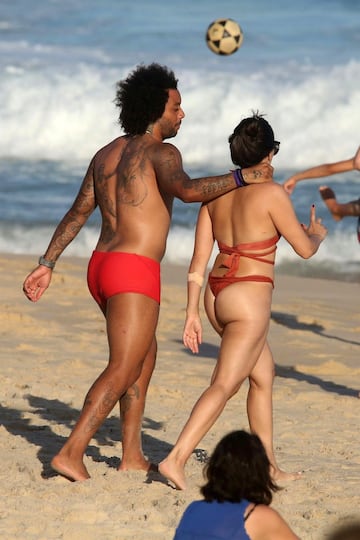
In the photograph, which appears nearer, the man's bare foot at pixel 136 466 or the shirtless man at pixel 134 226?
the shirtless man at pixel 134 226

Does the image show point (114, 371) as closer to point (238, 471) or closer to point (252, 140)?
point (252, 140)

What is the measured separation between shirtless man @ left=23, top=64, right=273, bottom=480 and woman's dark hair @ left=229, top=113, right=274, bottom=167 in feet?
0.24

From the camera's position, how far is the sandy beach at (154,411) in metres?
5.31

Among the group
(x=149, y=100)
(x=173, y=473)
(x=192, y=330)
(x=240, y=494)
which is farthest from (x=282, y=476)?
(x=240, y=494)

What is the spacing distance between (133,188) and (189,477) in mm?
1453

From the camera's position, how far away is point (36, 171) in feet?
107

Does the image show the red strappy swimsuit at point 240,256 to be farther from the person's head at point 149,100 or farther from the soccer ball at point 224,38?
the soccer ball at point 224,38

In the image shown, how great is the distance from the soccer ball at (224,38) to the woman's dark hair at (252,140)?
15594 millimetres

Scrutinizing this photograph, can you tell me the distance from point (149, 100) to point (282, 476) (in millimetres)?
1967

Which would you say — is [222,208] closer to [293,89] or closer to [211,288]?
[211,288]

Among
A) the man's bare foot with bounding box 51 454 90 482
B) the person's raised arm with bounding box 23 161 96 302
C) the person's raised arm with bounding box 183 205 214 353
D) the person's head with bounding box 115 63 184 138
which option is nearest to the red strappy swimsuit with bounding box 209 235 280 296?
the person's raised arm with bounding box 183 205 214 353

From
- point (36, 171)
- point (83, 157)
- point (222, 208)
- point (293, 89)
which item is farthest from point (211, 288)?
point (293, 89)

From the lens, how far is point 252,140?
5.51 metres

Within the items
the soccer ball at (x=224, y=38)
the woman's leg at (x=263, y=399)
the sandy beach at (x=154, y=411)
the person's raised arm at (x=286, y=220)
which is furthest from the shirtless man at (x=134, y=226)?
the soccer ball at (x=224, y=38)
